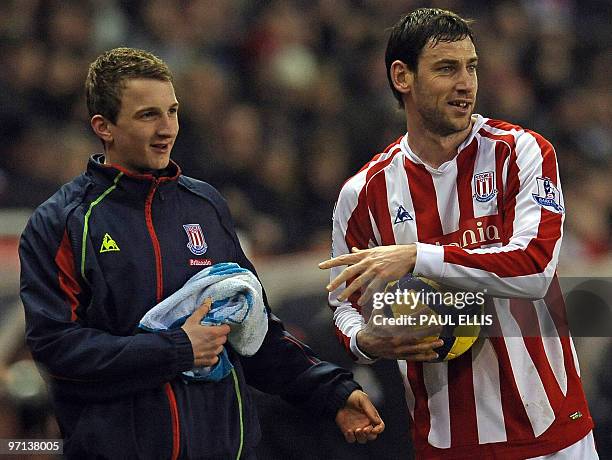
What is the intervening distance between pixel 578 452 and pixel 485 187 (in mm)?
744

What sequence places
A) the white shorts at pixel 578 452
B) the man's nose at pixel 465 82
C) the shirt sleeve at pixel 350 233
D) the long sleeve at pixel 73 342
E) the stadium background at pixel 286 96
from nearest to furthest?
1. the long sleeve at pixel 73 342
2. the white shorts at pixel 578 452
3. the man's nose at pixel 465 82
4. the shirt sleeve at pixel 350 233
5. the stadium background at pixel 286 96

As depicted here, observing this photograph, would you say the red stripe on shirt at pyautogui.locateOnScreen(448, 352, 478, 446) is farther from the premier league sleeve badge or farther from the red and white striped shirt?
the premier league sleeve badge

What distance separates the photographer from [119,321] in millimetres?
2551

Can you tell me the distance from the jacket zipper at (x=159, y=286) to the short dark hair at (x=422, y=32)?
32.1 inches

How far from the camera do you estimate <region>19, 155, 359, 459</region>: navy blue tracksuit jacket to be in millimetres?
2482

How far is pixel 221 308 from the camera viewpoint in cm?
260

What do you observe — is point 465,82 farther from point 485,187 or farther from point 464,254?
point 464,254

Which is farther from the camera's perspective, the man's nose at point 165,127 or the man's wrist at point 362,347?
the man's wrist at point 362,347

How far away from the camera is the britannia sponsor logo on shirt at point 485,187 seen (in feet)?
9.18

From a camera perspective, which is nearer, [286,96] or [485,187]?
[485,187]

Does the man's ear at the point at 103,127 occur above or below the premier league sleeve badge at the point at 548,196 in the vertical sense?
above

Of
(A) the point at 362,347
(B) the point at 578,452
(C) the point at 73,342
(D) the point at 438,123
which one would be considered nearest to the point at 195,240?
(C) the point at 73,342

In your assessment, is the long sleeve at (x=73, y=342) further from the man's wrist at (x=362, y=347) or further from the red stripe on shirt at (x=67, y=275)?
the man's wrist at (x=362, y=347)

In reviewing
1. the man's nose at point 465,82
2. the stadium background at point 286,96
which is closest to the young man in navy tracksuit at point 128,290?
the man's nose at point 465,82
